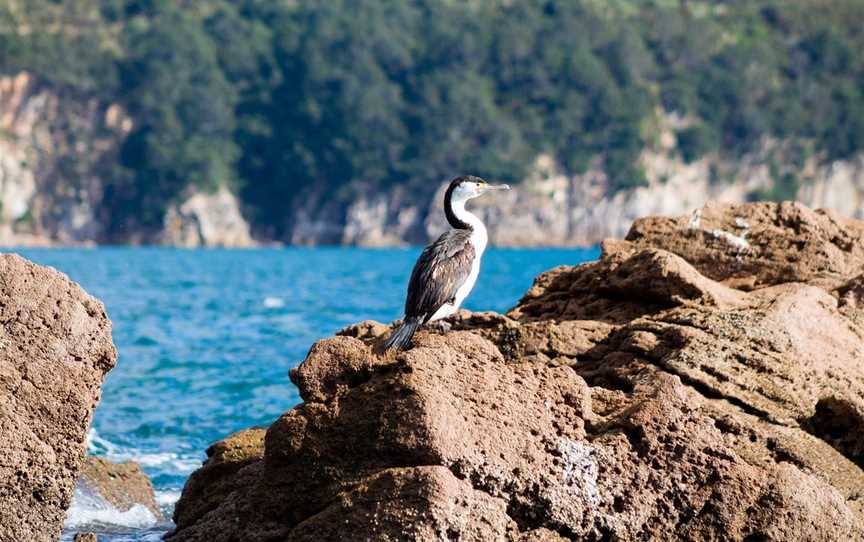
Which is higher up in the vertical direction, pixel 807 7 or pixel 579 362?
pixel 807 7

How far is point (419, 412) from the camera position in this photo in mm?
6793

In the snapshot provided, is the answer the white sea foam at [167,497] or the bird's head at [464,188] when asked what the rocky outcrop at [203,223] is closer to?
the white sea foam at [167,497]

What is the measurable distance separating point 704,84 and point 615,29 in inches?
415

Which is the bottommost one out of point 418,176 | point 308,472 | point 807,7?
point 418,176

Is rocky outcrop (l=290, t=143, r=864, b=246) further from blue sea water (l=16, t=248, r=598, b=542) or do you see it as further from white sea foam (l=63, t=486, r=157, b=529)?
white sea foam (l=63, t=486, r=157, b=529)

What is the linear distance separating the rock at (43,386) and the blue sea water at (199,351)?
1.59 metres

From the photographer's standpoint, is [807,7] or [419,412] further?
[807,7]

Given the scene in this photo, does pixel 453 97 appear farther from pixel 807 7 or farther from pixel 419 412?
pixel 419 412

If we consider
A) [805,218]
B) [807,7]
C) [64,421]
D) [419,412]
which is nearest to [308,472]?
[419,412]

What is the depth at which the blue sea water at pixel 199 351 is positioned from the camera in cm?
1385

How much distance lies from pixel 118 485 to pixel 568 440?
14.0 feet

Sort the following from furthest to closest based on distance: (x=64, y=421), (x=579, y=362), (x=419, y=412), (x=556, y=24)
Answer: (x=556, y=24) → (x=579, y=362) → (x=64, y=421) → (x=419, y=412)

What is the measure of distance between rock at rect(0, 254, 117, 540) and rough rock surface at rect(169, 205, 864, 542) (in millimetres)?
915

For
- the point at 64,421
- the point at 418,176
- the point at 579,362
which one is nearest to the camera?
the point at 64,421
